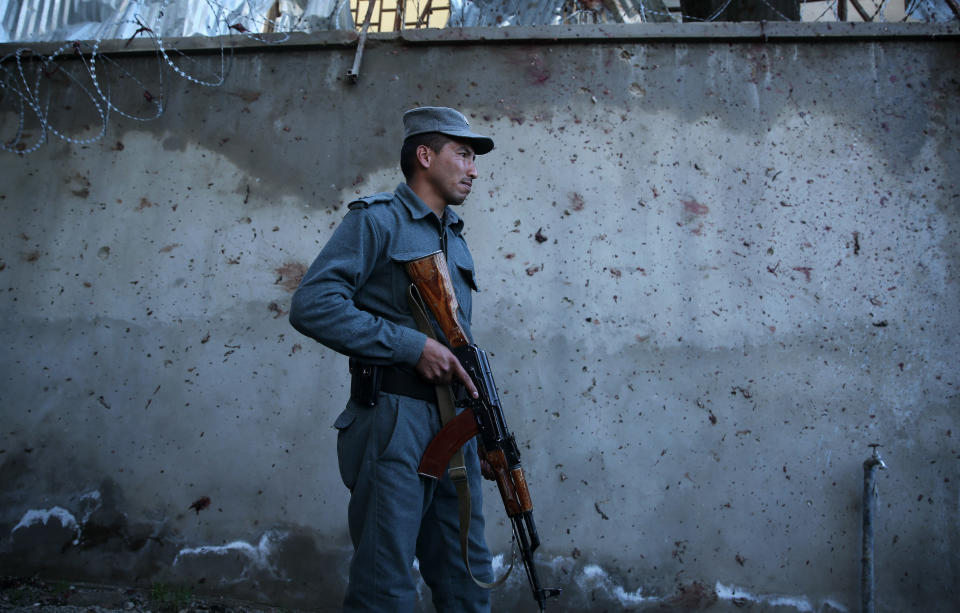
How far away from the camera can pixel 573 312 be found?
297 cm

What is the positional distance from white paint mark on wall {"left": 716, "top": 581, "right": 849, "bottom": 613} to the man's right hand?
71.0 inches

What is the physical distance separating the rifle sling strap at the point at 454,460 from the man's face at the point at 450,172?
328 millimetres

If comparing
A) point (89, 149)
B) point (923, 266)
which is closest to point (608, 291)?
point (923, 266)

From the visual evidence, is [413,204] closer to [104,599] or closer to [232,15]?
[104,599]

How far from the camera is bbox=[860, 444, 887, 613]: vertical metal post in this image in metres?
2.67

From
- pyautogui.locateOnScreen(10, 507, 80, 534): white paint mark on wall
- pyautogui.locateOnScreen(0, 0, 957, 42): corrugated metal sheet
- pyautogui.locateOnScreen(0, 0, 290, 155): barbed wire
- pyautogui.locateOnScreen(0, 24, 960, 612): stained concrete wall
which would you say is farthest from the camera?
pyautogui.locateOnScreen(0, 0, 957, 42): corrugated metal sheet

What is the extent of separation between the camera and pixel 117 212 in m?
3.18

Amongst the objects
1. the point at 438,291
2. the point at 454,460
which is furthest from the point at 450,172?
the point at 454,460

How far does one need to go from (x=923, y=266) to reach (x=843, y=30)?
115 cm

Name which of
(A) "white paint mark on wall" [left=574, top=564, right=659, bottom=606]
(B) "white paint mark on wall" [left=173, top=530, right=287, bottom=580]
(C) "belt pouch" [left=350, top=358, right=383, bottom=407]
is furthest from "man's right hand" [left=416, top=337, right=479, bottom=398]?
(B) "white paint mark on wall" [left=173, top=530, right=287, bottom=580]

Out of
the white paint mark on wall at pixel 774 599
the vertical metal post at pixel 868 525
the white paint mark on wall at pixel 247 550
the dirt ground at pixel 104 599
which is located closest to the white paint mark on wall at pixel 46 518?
the dirt ground at pixel 104 599

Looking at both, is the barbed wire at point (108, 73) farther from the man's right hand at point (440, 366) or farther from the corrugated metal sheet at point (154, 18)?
the man's right hand at point (440, 366)

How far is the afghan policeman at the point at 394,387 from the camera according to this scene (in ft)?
5.09

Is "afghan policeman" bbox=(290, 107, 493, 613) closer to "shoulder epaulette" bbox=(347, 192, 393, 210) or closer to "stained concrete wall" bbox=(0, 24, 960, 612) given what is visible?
"shoulder epaulette" bbox=(347, 192, 393, 210)
